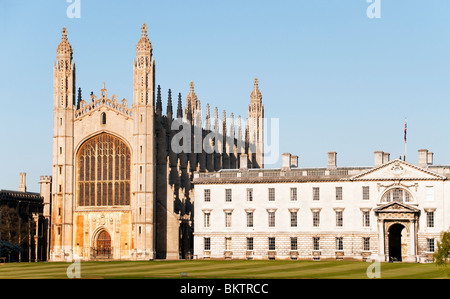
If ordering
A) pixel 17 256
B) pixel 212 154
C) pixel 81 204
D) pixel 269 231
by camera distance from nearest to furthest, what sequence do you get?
1. pixel 269 231
2. pixel 81 204
3. pixel 17 256
4. pixel 212 154

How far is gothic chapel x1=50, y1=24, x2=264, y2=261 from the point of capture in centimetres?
9775

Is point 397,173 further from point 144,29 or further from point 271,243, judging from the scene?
point 144,29

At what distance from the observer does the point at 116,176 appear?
99312 millimetres

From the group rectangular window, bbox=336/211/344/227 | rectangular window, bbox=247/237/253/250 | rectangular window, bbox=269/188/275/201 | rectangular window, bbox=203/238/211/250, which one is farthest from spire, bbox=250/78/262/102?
rectangular window, bbox=336/211/344/227

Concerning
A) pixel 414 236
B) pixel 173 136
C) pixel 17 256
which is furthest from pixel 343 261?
pixel 17 256

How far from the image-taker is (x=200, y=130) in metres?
113

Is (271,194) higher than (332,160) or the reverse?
the reverse

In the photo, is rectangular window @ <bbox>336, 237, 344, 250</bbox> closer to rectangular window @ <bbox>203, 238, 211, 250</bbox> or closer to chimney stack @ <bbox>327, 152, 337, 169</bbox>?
chimney stack @ <bbox>327, 152, 337, 169</bbox>

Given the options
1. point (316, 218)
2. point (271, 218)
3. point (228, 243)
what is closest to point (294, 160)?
point (271, 218)

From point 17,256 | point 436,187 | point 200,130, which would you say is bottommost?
point 17,256

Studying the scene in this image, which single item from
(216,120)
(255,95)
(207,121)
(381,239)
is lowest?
(381,239)

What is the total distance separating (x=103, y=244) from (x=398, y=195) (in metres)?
31.1
